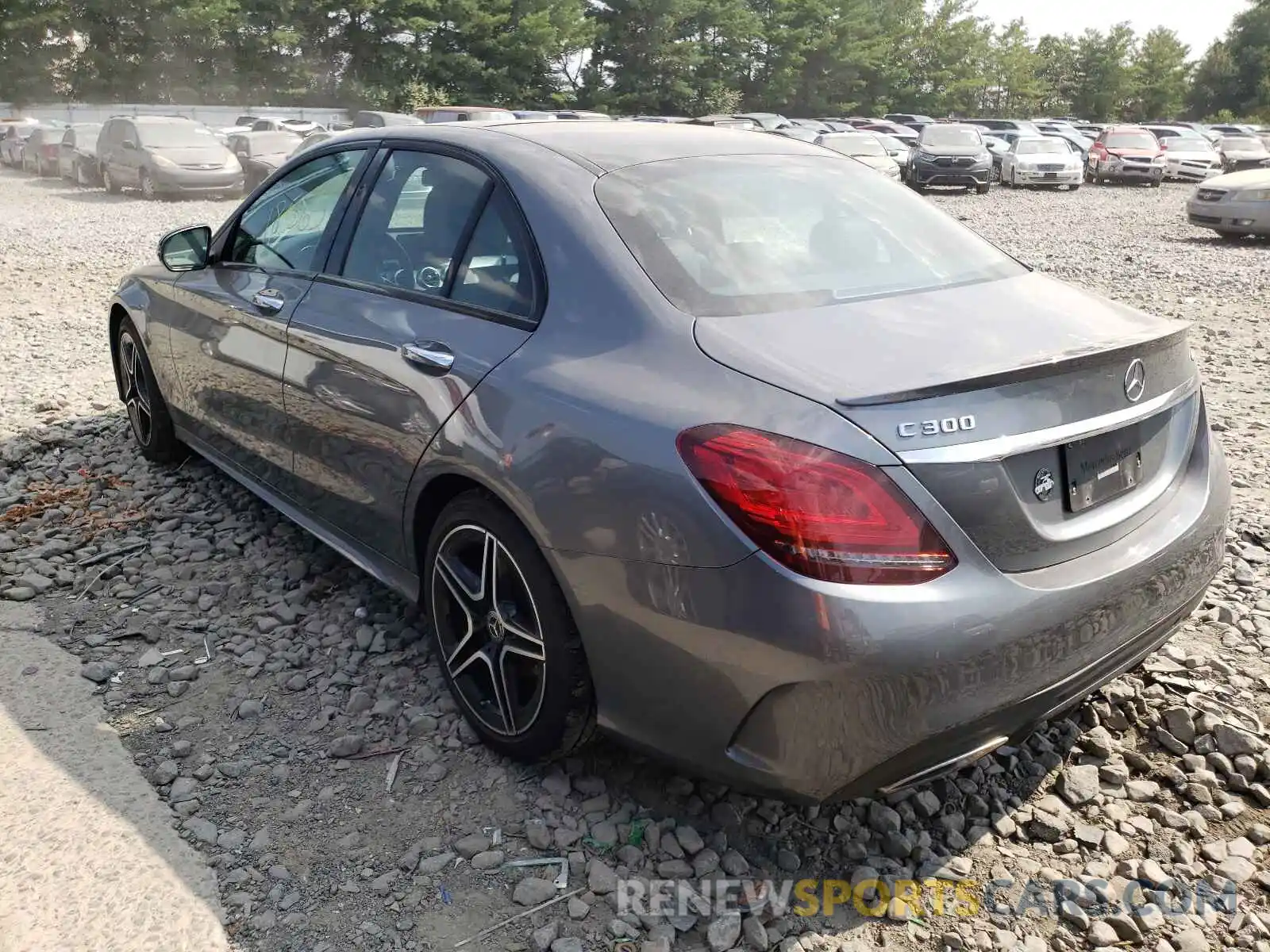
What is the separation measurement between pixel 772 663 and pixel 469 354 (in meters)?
1.19

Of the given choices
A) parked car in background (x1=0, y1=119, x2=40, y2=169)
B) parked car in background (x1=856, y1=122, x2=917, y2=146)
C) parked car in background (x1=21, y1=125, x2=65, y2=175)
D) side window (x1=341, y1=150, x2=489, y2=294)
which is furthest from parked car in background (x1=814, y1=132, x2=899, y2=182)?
parked car in background (x1=0, y1=119, x2=40, y2=169)

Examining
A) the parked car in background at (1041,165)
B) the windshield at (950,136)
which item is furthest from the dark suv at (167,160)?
the parked car in background at (1041,165)

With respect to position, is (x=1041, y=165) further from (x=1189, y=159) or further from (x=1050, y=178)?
(x=1189, y=159)

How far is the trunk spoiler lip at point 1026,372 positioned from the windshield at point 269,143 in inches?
915

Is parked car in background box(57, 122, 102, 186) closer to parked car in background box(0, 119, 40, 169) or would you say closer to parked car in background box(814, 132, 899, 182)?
parked car in background box(0, 119, 40, 169)

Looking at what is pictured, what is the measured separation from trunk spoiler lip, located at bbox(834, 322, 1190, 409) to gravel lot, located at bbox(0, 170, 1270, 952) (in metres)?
1.12

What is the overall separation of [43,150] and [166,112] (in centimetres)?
1396

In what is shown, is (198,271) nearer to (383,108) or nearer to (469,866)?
(469,866)

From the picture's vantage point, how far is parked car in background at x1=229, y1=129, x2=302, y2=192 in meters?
22.0

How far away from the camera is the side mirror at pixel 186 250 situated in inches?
174

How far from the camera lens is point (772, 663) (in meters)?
2.09

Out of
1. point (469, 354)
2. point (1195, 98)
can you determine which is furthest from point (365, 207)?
point (1195, 98)

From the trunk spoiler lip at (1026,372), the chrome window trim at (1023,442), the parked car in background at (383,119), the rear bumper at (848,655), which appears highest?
the trunk spoiler lip at (1026,372)

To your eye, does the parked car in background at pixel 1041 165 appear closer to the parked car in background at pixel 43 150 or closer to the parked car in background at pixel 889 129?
the parked car in background at pixel 889 129
